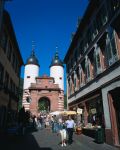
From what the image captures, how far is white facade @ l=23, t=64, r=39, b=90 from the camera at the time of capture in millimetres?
47156

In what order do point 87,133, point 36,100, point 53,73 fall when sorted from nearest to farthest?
1. point 87,133
2. point 36,100
3. point 53,73

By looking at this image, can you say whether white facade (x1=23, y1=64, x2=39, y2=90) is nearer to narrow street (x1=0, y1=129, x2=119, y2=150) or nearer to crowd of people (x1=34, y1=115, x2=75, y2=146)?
crowd of people (x1=34, y1=115, x2=75, y2=146)

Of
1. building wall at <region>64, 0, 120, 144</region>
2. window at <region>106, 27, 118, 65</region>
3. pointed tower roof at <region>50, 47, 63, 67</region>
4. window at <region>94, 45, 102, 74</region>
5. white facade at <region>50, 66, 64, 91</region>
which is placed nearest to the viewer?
building wall at <region>64, 0, 120, 144</region>

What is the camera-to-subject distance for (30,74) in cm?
4803

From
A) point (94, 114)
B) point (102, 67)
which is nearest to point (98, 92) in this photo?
point (102, 67)

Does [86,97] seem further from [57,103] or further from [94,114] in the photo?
[57,103]

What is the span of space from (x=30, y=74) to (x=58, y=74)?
7.46m

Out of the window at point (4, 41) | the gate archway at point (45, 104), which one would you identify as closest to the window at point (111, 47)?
the window at point (4, 41)

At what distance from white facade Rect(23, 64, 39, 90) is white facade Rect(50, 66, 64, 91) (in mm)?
4392

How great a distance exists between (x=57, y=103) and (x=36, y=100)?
4941 millimetres

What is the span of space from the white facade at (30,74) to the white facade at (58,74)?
4392mm

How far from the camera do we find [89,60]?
17.4 m

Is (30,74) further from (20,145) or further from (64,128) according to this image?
(20,145)

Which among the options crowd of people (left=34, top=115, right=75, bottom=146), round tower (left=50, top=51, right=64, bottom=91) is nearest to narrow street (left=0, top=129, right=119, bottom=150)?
crowd of people (left=34, top=115, right=75, bottom=146)
